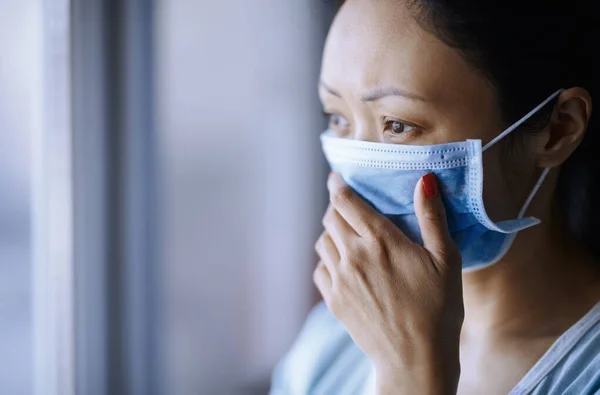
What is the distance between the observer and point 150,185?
1616 mm

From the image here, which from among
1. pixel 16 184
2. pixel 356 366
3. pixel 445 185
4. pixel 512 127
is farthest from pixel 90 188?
pixel 512 127

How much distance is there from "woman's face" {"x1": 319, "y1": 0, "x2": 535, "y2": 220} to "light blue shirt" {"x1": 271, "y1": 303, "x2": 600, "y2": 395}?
0.74ft

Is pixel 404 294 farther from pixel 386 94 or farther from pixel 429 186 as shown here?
pixel 386 94

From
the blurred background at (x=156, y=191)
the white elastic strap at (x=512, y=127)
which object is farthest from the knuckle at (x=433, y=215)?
the blurred background at (x=156, y=191)

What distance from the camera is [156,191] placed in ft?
5.37

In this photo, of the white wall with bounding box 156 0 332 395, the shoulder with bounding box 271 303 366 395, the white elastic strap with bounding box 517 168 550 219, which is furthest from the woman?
the white wall with bounding box 156 0 332 395

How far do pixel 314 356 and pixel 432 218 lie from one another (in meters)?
0.43

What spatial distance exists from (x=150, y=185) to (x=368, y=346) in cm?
78

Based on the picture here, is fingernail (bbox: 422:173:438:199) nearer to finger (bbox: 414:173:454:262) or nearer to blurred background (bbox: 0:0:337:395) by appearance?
finger (bbox: 414:173:454:262)

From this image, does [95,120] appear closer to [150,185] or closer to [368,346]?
[150,185]

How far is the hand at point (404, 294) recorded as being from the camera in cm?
101

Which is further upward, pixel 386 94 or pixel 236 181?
pixel 386 94

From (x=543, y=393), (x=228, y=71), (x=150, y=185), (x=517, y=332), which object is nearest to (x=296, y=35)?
(x=228, y=71)

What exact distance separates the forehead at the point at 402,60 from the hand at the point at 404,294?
15 centimetres
